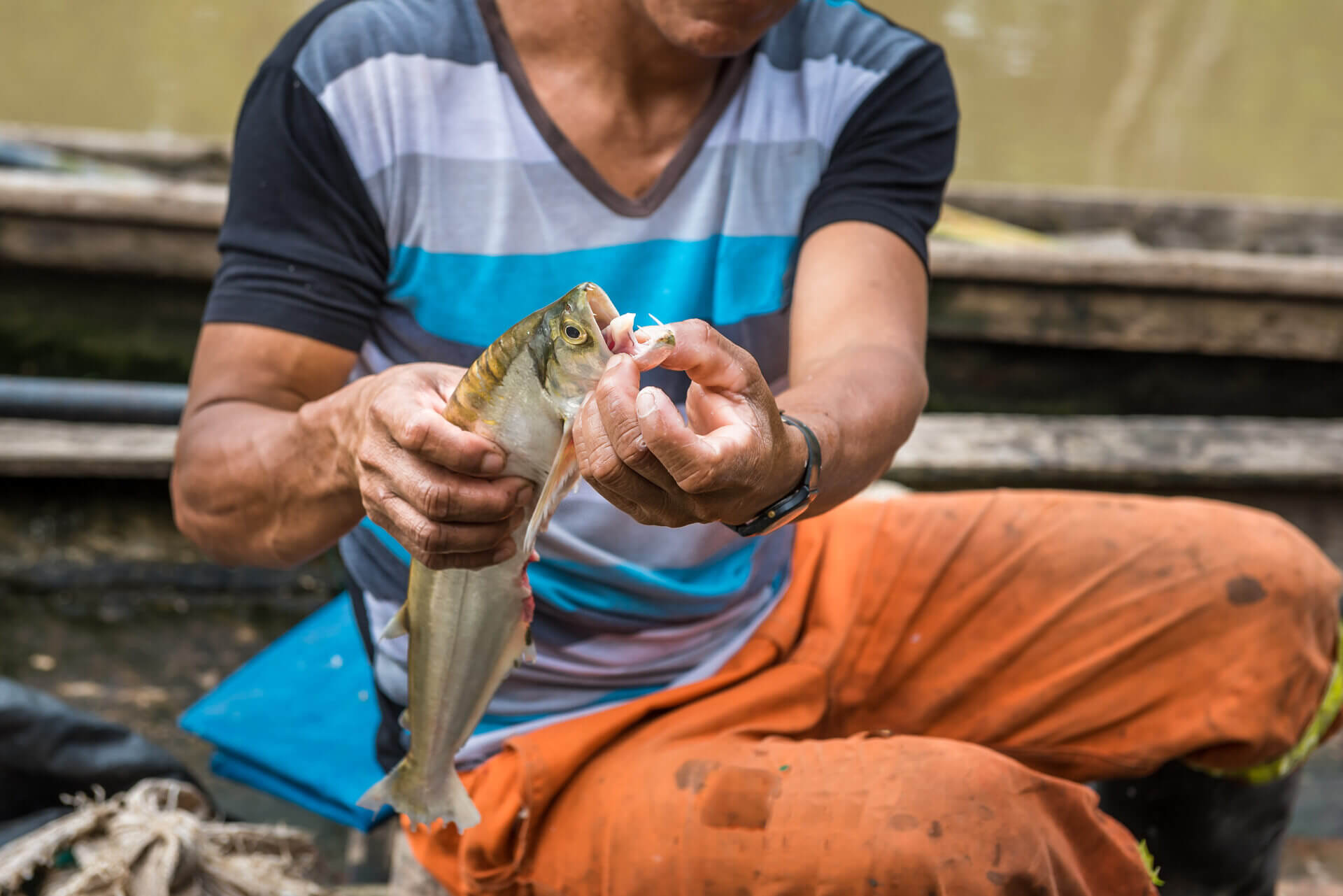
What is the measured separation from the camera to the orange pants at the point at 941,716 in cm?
117

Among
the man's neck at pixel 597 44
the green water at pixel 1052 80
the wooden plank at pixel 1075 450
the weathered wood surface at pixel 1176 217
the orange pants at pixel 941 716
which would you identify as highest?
the man's neck at pixel 597 44

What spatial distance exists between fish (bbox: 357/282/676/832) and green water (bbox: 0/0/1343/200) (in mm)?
6695

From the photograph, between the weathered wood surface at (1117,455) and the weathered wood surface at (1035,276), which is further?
the weathered wood surface at (1035,276)

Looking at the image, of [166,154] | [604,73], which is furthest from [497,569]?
[166,154]

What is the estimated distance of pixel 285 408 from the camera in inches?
51.6

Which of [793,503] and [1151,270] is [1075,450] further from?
[793,503]

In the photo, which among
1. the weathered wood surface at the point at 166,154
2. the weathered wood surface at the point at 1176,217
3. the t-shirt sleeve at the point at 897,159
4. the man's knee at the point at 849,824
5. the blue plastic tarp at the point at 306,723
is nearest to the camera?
the man's knee at the point at 849,824

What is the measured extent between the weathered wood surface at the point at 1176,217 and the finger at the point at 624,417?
12.7 feet

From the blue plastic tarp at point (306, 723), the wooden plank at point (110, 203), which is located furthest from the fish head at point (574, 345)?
the wooden plank at point (110, 203)

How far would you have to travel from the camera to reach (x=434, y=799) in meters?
1.28

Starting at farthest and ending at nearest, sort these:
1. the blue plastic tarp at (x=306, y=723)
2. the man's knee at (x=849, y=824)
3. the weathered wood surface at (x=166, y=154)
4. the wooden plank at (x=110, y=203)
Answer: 1. the weathered wood surface at (x=166, y=154)
2. the wooden plank at (x=110, y=203)
3. the blue plastic tarp at (x=306, y=723)
4. the man's knee at (x=849, y=824)

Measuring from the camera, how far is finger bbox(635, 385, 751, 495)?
0.82 m

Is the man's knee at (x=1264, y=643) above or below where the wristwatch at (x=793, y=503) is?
below

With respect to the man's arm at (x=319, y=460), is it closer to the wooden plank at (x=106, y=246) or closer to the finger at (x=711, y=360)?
the finger at (x=711, y=360)
